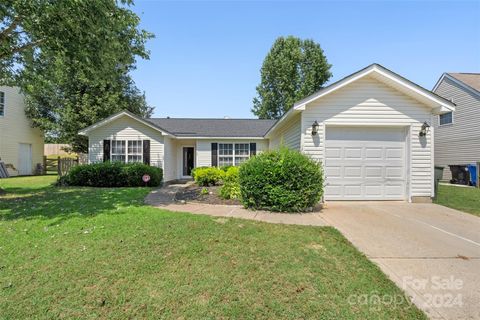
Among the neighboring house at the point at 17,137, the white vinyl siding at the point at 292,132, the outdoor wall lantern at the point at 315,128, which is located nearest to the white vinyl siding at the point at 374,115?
the outdoor wall lantern at the point at 315,128

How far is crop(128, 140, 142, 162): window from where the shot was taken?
14.0m

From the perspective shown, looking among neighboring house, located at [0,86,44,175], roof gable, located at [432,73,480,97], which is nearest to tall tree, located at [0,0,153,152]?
neighboring house, located at [0,86,44,175]

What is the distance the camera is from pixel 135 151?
14.0 meters

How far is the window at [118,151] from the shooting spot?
1398cm

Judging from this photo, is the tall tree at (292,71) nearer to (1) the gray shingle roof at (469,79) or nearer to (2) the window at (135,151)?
(1) the gray shingle roof at (469,79)

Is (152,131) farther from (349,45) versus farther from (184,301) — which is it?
(184,301)

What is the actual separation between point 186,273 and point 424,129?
874 cm

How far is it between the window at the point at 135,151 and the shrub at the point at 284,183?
914cm

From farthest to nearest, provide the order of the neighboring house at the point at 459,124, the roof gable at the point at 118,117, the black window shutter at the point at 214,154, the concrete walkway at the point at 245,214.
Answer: the black window shutter at the point at 214,154 → the neighboring house at the point at 459,124 → the roof gable at the point at 118,117 → the concrete walkway at the point at 245,214

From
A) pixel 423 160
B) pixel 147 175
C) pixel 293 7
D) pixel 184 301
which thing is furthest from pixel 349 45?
pixel 184 301

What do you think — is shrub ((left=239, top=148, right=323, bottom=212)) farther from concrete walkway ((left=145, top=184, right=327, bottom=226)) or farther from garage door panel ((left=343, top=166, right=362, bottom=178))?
garage door panel ((left=343, top=166, right=362, bottom=178))

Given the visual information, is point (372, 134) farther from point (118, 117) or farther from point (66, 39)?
point (118, 117)

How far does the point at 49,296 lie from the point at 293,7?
11.6m

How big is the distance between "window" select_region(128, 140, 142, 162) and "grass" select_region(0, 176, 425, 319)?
345 inches
